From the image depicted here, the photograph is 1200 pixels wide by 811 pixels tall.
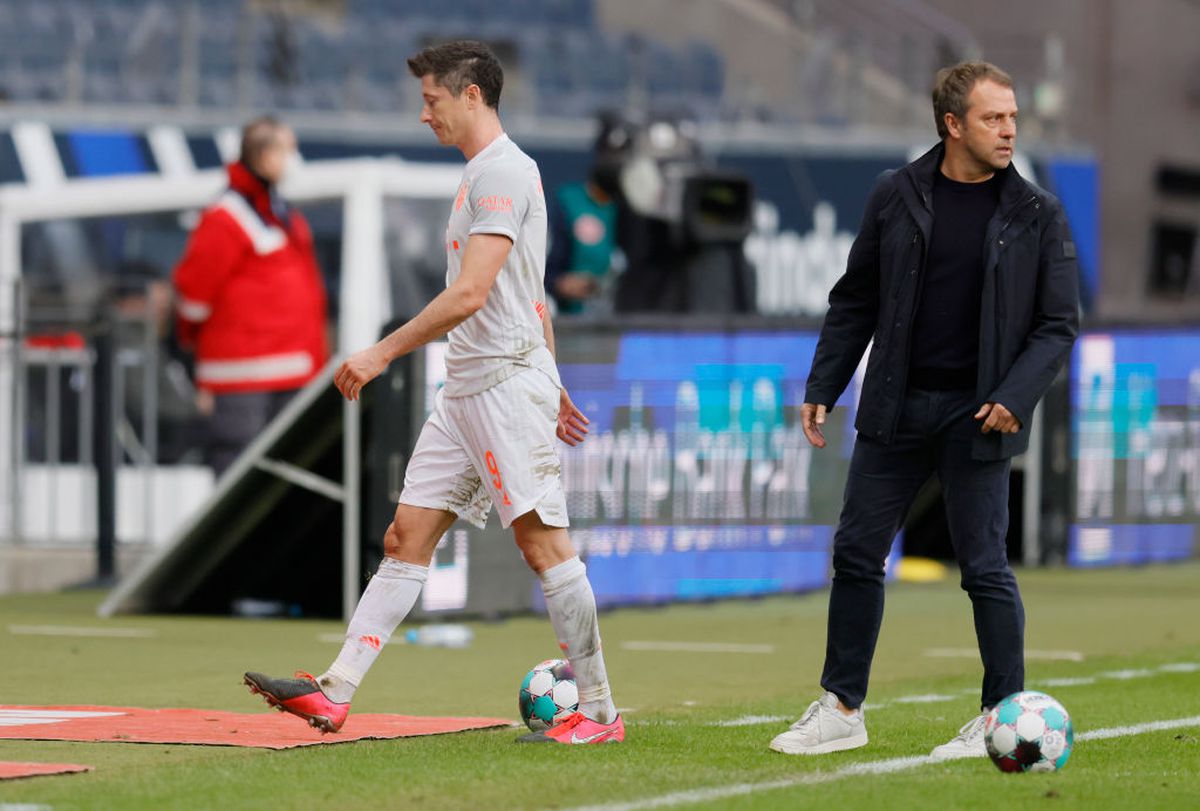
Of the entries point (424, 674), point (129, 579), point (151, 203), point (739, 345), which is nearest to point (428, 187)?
point (151, 203)

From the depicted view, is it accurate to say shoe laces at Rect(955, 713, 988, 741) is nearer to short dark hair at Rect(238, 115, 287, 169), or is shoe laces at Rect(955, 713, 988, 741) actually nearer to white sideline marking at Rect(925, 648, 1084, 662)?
white sideline marking at Rect(925, 648, 1084, 662)

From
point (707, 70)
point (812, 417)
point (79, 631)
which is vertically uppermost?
point (707, 70)

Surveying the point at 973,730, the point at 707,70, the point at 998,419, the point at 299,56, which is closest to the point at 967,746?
the point at 973,730

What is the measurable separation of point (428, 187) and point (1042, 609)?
534 cm

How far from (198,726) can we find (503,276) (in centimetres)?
161

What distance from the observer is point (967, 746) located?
6.51m

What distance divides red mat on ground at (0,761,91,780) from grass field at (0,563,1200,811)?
0.06 meters

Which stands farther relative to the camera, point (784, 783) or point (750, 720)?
point (750, 720)

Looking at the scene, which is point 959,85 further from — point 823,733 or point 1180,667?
point 1180,667

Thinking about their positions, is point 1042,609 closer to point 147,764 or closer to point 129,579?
point 129,579

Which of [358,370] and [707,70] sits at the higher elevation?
[707,70]

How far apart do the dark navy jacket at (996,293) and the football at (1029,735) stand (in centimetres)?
70

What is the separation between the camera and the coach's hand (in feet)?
20.7

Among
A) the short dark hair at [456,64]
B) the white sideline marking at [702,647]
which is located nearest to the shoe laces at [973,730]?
the short dark hair at [456,64]
